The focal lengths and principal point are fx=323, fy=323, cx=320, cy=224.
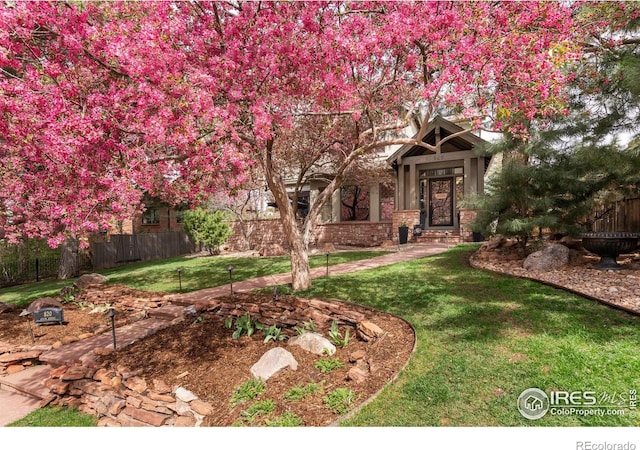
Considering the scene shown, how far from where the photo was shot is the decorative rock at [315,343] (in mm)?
4480

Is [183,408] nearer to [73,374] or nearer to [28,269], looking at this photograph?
[73,374]

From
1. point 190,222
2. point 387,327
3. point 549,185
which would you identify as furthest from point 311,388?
point 190,222

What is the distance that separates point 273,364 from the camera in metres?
4.08

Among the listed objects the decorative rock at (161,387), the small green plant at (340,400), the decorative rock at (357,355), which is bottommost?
the decorative rock at (161,387)

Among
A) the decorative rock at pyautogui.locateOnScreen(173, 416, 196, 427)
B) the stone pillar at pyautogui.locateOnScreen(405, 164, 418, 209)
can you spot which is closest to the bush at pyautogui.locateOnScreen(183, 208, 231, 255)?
the stone pillar at pyautogui.locateOnScreen(405, 164, 418, 209)

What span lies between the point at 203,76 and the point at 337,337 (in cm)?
424

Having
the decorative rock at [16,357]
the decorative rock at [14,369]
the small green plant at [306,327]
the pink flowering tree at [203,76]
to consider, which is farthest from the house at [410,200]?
the decorative rock at [14,369]

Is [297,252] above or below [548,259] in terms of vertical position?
above

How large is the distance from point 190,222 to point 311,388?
16.2m

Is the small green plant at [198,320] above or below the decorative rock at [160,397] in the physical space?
above

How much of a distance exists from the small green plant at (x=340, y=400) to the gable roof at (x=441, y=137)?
42.0 ft

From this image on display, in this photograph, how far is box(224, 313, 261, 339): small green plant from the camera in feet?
17.1

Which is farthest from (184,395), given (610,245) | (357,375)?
(610,245)

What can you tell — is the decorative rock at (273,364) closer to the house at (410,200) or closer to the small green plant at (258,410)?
the small green plant at (258,410)
